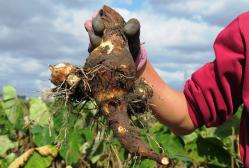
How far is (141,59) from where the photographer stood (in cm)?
194

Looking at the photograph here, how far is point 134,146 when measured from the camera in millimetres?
1671

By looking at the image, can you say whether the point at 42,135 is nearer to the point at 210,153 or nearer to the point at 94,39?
the point at 210,153

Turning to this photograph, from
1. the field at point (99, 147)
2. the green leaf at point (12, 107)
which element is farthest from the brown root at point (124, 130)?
the green leaf at point (12, 107)

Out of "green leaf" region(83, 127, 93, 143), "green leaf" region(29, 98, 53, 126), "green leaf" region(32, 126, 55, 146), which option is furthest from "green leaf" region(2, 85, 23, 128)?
"green leaf" region(83, 127, 93, 143)

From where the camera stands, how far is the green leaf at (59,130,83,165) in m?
3.68

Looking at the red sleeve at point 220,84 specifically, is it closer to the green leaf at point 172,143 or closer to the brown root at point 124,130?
the brown root at point 124,130

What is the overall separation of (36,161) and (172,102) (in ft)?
5.39

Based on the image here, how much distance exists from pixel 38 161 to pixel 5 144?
43.8 inches

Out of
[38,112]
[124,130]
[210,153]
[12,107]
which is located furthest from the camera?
[12,107]

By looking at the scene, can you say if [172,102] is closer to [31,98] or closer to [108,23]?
[108,23]

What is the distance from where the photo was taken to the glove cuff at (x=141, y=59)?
192cm

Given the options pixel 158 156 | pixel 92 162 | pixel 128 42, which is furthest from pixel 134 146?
pixel 92 162

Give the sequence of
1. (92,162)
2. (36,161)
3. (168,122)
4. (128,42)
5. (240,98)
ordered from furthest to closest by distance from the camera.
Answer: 1. (92,162)
2. (36,161)
3. (168,122)
4. (240,98)
5. (128,42)

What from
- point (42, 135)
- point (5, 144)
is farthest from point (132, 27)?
point (5, 144)
